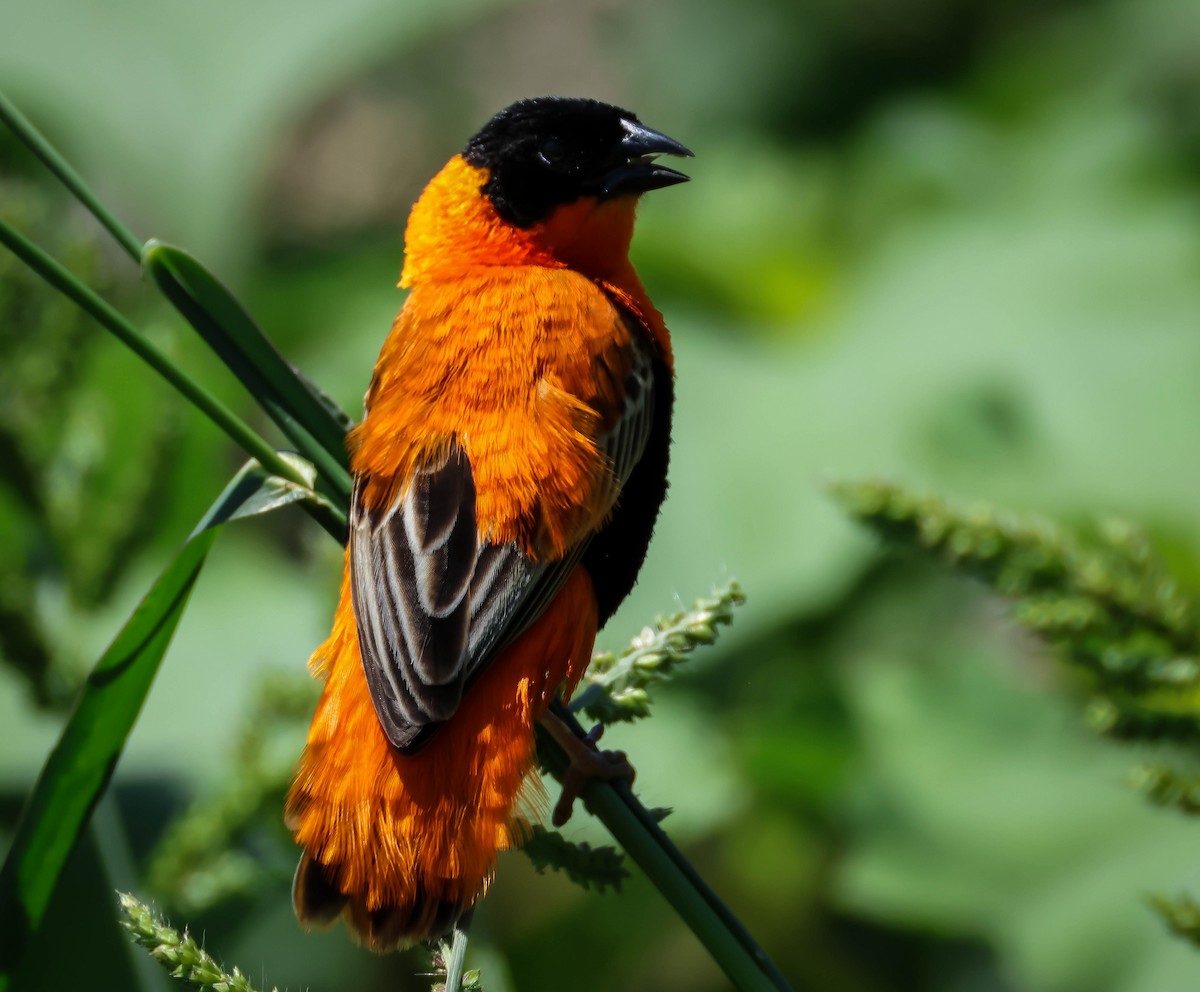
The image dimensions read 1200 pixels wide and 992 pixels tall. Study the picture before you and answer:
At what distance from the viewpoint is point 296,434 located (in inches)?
72.2

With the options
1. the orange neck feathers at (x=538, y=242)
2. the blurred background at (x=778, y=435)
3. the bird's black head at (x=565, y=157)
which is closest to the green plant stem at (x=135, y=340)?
the blurred background at (x=778, y=435)

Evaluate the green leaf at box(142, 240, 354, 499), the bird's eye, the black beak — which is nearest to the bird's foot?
the green leaf at box(142, 240, 354, 499)

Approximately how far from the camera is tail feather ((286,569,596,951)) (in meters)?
1.91

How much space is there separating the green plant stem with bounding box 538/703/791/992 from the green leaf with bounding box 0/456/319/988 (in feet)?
1.68

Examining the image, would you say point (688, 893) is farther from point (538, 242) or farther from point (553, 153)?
point (553, 153)

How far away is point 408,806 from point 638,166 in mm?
1448

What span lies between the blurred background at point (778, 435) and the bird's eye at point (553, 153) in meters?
0.80

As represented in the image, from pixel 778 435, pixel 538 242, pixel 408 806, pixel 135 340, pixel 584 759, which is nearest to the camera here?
pixel 135 340

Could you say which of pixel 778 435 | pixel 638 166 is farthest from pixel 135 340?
pixel 778 435

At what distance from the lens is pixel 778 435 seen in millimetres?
4574

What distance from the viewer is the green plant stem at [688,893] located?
5.09ft

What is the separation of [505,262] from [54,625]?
3.45 ft

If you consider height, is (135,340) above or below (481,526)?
below

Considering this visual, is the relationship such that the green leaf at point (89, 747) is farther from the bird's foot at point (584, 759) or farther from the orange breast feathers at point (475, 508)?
the bird's foot at point (584, 759)
